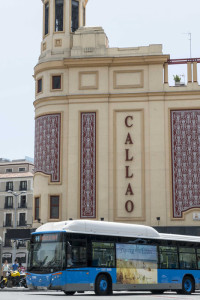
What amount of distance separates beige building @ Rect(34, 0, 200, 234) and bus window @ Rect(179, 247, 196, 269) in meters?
11.9

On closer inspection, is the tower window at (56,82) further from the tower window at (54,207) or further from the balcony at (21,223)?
the balcony at (21,223)

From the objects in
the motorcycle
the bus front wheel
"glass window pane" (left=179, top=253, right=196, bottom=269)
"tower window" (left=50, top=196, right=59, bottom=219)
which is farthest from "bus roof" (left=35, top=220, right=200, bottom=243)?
"tower window" (left=50, top=196, right=59, bottom=219)

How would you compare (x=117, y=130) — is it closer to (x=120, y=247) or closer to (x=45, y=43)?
(x=45, y=43)

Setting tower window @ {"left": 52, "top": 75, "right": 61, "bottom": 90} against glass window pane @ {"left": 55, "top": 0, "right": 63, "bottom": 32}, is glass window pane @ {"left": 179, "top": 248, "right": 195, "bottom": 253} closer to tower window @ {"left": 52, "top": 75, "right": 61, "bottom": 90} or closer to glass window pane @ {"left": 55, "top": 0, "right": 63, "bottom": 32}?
tower window @ {"left": 52, "top": 75, "right": 61, "bottom": 90}

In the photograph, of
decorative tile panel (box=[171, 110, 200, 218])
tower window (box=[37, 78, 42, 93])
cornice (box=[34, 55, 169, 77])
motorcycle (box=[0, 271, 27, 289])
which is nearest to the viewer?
motorcycle (box=[0, 271, 27, 289])

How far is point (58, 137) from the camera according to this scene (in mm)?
41281

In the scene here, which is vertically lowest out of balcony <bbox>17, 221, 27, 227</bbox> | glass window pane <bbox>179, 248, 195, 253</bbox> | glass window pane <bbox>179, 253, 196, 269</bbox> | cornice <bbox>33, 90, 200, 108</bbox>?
glass window pane <bbox>179, 253, 196, 269</bbox>

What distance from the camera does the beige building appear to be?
39.6 m

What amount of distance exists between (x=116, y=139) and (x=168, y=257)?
1635 centimetres

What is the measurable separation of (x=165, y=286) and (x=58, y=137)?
18.7 metres

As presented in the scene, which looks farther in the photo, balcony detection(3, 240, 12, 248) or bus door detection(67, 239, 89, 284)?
balcony detection(3, 240, 12, 248)

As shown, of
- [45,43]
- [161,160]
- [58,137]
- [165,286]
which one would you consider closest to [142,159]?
[161,160]

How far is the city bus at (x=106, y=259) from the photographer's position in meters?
21.9

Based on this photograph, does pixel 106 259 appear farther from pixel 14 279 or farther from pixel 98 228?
pixel 14 279
